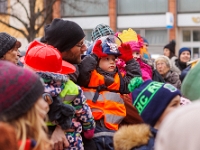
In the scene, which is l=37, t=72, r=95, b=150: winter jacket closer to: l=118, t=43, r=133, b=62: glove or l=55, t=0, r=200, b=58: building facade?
l=118, t=43, r=133, b=62: glove

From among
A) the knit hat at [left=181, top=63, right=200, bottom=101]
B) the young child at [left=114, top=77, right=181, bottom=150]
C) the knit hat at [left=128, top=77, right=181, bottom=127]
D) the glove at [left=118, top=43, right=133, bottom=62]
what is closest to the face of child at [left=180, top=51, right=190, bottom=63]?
the glove at [left=118, top=43, right=133, bottom=62]

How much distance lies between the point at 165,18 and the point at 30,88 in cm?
2846

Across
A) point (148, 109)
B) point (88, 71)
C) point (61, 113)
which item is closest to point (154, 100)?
point (148, 109)

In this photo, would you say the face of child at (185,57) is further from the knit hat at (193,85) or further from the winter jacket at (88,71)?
the knit hat at (193,85)

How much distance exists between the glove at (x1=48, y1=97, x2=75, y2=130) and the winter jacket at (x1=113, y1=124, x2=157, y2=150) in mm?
587

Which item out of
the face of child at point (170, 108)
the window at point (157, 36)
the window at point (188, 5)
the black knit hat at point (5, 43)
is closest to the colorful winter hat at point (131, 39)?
the black knit hat at point (5, 43)

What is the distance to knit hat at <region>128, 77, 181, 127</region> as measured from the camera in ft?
10.0

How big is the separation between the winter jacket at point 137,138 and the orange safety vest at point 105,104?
1.18 m

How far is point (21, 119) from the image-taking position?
2.64 m

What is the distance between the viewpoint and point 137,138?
10.5 feet

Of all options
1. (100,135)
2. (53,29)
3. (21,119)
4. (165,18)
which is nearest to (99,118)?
(100,135)

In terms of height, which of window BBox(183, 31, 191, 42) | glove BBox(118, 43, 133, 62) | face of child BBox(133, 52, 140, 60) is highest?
glove BBox(118, 43, 133, 62)

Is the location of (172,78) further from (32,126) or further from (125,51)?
(32,126)

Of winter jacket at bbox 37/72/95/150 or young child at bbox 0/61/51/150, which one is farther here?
winter jacket at bbox 37/72/95/150
